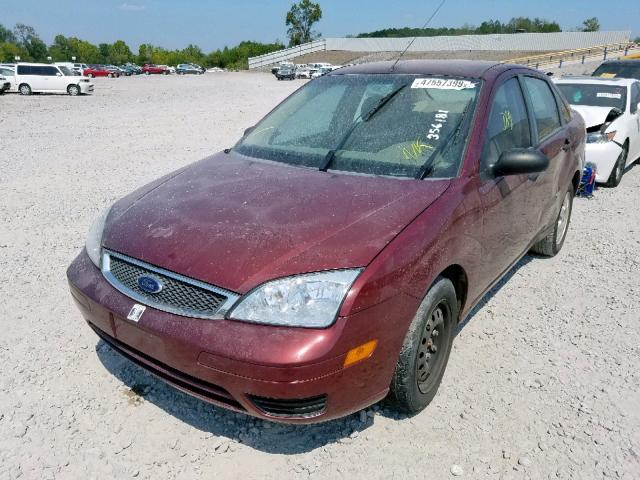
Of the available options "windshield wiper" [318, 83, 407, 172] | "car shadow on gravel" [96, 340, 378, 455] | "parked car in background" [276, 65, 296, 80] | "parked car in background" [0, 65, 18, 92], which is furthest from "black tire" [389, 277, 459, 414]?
"parked car in background" [276, 65, 296, 80]

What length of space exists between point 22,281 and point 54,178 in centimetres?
381

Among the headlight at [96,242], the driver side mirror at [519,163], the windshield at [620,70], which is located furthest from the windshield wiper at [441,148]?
the windshield at [620,70]

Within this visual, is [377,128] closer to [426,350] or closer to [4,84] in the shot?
[426,350]

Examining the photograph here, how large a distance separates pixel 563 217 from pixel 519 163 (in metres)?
2.32

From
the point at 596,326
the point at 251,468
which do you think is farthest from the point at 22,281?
the point at 596,326

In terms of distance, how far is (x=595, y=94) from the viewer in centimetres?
786

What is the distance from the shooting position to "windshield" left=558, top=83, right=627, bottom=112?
300 inches

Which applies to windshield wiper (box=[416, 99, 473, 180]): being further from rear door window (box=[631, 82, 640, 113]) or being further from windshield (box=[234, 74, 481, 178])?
rear door window (box=[631, 82, 640, 113])

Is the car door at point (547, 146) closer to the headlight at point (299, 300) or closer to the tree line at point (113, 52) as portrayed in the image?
the headlight at point (299, 300)

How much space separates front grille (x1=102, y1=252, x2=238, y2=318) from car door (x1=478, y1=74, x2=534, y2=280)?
155 cm

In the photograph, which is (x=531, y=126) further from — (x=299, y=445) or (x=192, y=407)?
(x=192, y=407)

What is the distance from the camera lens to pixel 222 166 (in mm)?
3260

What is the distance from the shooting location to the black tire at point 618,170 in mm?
7154

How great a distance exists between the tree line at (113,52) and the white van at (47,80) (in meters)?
Result: 61.2
